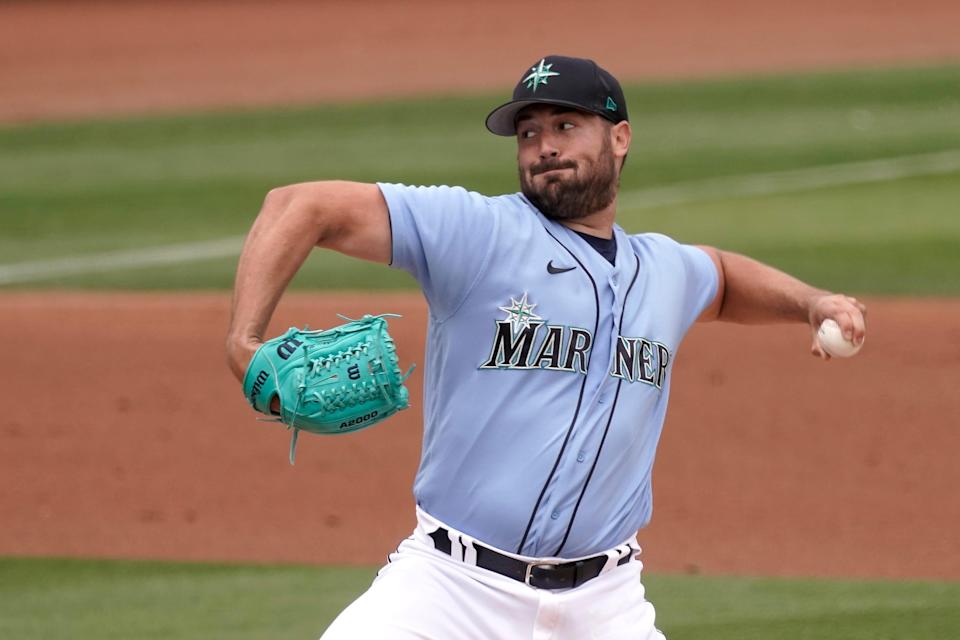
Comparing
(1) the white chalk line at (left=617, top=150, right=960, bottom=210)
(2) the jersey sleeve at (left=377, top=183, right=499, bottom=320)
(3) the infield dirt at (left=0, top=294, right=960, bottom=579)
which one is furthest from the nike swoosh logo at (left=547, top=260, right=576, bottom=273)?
(1) the white chalk line at (left=617, top=150, right=960, bottom=210)

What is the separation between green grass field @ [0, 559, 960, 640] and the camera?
558cm

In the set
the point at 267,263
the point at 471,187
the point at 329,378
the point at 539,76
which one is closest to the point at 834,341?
the point at 539,76

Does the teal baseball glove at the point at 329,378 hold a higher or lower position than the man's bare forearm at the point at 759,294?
lower

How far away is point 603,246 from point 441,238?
0.54m

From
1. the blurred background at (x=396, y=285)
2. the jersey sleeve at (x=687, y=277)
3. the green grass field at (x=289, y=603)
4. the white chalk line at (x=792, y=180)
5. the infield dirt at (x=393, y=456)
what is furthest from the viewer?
the white chalk line at (x=792, y=180)

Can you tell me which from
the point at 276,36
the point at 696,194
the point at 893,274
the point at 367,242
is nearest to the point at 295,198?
the point at 367,242

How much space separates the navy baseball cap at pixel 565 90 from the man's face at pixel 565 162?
0.04 metres

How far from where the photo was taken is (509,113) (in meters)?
3.91

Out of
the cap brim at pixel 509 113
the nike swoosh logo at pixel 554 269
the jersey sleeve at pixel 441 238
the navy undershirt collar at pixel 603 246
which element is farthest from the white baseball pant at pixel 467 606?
the cap brim at pixel 509 113

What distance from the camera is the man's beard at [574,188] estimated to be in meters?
3.85

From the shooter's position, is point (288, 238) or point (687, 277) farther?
point (687, 277)

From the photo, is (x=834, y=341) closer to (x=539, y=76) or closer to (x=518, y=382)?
(x=518, y=382)

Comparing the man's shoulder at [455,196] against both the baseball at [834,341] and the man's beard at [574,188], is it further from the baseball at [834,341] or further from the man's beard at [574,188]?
the baseball at [834,341]

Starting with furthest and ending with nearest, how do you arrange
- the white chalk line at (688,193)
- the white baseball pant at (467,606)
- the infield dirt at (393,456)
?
the white chalk line at (688,193), the infield dirt at (393,456), the white baseball pant at (467,606)
